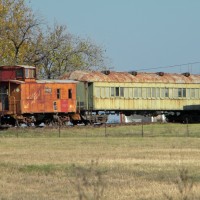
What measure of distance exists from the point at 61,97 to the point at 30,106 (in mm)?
2878

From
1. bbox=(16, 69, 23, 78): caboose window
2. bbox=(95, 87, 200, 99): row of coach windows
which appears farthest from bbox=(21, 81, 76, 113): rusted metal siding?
bbox=(95, 87, 200, 99): row of coach windows

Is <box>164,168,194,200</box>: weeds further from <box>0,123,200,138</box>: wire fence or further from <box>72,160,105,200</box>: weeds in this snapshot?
<box>0,123,200,138</box>: wire fence

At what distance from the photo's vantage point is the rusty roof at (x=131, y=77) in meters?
57.2

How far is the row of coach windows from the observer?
187 ft

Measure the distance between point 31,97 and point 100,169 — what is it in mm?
31899

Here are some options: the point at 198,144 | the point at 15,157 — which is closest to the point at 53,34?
the point at 198,144

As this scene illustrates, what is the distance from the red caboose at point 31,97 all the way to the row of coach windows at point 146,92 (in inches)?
113

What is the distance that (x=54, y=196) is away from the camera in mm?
15672

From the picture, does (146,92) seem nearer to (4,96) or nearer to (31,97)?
(31,97)

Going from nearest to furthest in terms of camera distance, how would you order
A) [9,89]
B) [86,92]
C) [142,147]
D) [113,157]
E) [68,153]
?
[113,157] → [68,153] → [142,147] → [9,89] → [86,92]

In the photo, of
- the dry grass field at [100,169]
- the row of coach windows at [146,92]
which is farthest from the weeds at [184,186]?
the row of coach windows at [146,92]

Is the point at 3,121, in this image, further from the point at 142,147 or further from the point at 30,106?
the point at 142,147

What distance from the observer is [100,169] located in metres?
21.5

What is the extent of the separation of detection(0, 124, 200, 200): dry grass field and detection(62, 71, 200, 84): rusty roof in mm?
14703
